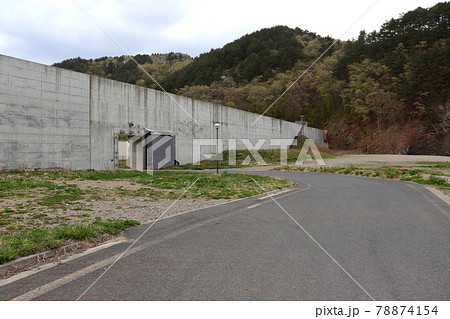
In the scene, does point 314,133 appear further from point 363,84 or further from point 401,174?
point 401,174

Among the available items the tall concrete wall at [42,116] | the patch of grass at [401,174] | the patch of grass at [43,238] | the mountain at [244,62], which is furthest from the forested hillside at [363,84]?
the patch of grass at [43,238]

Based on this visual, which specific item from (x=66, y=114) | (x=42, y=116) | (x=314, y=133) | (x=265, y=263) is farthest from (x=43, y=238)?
(x=314, y=133)

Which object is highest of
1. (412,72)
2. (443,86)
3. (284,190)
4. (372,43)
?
(372,43)

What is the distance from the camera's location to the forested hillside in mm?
52500

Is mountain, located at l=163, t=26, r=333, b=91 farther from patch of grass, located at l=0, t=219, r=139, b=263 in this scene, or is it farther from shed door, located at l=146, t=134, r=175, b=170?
patch of grass, located at l=0, t=219, r=139, b=263

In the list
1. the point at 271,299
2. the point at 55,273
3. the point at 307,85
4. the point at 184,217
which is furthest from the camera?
the point at 307,85

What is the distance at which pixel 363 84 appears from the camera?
204 ft

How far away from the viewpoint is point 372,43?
2820 inches

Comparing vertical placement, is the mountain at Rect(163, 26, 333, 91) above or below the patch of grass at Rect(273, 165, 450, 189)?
above

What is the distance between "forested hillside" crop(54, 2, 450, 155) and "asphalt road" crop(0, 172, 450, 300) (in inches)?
2119

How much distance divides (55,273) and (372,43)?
84199 millimetres

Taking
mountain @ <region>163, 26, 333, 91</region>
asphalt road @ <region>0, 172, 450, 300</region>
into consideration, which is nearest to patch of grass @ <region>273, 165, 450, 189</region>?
asphalt road @ <region>0, 172, 450, 300</region>

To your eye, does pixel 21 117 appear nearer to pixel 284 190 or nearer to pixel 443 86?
pixel 284 190

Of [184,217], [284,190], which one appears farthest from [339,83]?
[184,217]
